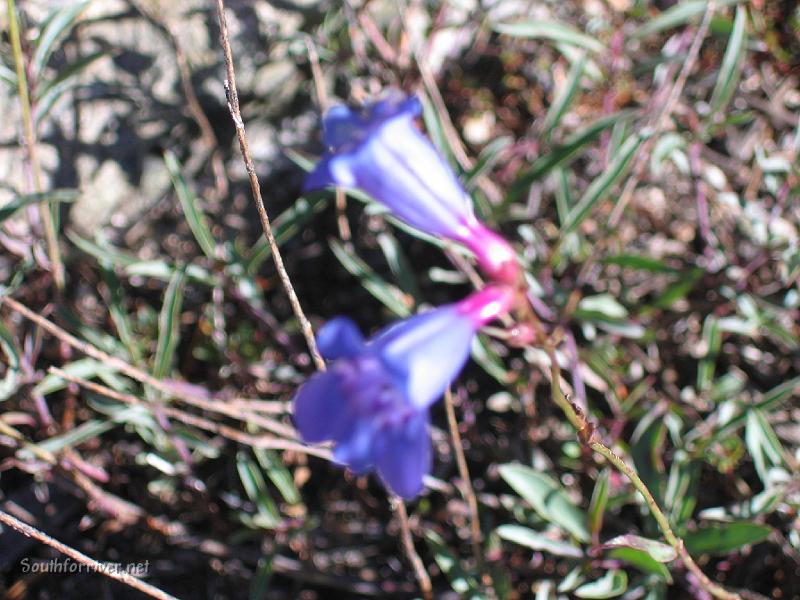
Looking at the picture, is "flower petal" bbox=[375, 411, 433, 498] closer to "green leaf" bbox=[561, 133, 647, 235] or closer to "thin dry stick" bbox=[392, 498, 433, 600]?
"thin dry stick" bbox=[392, 498, 433, 600]

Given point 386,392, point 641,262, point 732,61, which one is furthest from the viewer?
point 732,61

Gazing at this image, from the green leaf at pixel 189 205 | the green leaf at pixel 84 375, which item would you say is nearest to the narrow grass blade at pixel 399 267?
the green leaf at pixel 189 205

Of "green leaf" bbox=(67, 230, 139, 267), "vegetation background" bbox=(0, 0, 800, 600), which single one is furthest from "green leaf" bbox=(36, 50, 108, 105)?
"green leaf" bbox=(67, 230, 139, 267)

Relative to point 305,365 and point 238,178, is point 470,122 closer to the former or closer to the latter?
point 238,178

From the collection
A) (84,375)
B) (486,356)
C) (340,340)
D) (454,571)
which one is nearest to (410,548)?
(454,571)

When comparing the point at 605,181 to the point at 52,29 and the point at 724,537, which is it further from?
the point at 52,29

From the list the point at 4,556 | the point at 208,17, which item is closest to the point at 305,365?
the point at 4,556
